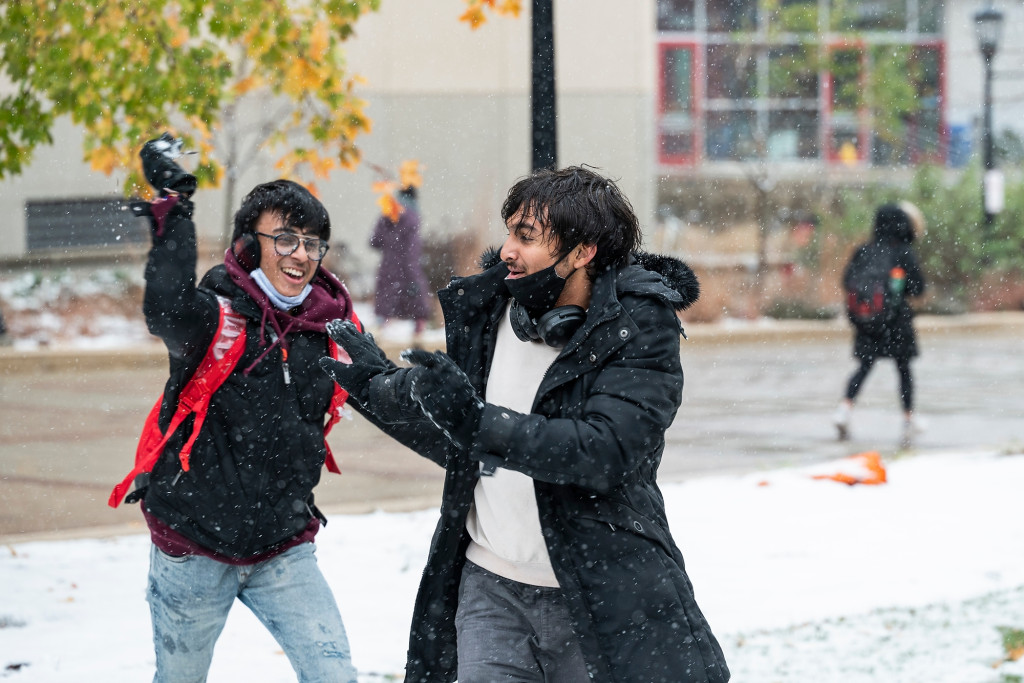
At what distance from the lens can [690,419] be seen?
11.5 m

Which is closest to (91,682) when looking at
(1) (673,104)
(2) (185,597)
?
(2) (185,597)

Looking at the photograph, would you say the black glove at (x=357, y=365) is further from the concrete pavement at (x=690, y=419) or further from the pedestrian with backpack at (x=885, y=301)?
the pedestrian with backpack at (x=885, y=301)

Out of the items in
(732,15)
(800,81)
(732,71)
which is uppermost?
(732,15)

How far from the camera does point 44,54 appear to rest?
5754 millimetres

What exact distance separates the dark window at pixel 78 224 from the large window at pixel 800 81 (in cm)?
1096

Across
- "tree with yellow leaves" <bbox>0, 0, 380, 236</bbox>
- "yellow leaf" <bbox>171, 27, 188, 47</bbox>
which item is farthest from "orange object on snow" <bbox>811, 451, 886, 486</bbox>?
"yellow leaf" <bbox>171, 27, 188, 47</bbox>

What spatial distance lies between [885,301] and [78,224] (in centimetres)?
A: 1168

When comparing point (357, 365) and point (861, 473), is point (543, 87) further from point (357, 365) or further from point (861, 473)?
point (861, 473)

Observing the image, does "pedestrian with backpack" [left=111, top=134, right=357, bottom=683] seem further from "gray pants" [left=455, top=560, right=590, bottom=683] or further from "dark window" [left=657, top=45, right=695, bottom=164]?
"dark window" [left=657, top=45, right=695, bottom=164]

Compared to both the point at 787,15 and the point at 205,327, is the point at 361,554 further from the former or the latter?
the point at 787,15

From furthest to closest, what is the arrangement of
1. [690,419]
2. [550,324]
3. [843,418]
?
1. [690,419]
2. [843,418]
3. [550,324]

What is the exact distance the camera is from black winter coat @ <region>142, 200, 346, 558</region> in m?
3.13

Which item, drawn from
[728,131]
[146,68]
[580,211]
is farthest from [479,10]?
[728,131]

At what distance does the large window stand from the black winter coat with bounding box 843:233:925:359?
12718 mm
